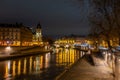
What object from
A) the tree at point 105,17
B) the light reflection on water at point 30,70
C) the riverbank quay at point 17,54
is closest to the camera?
the tree at point 105,17

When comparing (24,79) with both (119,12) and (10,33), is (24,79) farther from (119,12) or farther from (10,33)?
(10,33)

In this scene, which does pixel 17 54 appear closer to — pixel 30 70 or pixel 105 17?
pixel 30 70

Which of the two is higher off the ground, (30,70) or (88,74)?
(88,74)

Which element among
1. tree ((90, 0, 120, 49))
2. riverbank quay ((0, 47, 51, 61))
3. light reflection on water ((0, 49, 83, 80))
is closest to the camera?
tree ((90, 0, 120, 49))

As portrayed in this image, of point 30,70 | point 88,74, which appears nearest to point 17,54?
point 30,70

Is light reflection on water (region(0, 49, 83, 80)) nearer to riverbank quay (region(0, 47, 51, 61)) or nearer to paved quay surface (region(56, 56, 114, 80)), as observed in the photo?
paved quay surface (region(56, 56, 114, 80))

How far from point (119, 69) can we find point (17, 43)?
154 metres

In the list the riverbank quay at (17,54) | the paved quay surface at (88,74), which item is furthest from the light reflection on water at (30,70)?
the riverbank quay at (17,54)

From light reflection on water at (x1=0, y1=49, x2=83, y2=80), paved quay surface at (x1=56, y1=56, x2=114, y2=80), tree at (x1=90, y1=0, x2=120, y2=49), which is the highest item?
tree at (x1=90, y1=0, x2=120, y2=49)

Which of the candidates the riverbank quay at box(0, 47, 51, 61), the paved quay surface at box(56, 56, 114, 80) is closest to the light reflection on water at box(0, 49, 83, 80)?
the paved quay surface at box(56, 56, 114, 80)

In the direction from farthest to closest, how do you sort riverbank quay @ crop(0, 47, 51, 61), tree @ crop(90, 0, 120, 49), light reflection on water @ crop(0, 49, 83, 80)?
riverbank quay @ crop(0, 47, 51, 61) < light reflection on water @ crop(0, 49, 83, 80) < tree @ crop(90, 0, 120, 49)

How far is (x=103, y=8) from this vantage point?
61.6 feet

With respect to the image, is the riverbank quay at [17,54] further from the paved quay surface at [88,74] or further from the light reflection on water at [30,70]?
the paved quay surface at [88,74]

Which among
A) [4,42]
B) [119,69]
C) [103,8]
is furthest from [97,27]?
[4,42]
